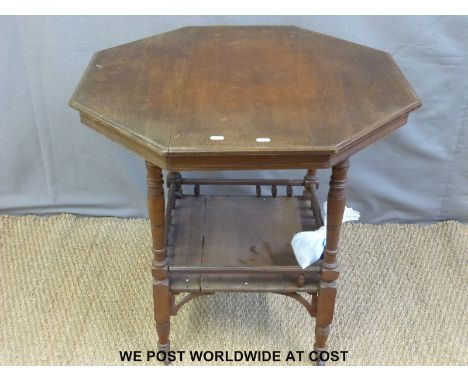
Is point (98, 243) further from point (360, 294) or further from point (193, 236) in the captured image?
point (360, 294)

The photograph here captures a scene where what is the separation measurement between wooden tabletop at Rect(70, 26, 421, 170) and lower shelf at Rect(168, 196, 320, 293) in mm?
306

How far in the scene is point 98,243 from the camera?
4.91 ft

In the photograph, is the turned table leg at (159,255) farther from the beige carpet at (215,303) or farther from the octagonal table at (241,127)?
the beige carpet at (215,303)

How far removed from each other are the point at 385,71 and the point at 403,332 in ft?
1.99

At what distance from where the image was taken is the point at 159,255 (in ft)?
3.25

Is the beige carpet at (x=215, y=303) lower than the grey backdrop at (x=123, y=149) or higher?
lower

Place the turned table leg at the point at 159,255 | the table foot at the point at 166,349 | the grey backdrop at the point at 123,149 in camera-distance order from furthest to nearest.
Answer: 1. the grey backdrop at the point at 123,149
2. the table foot at the point at 166,349
3. the turned table leg at the point at 159,255

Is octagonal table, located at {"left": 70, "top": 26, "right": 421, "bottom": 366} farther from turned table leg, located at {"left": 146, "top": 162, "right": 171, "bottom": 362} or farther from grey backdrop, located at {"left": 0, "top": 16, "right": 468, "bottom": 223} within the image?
grey backdrop, located at {"left": 0, "top": 16, "right": 468, "bottom": 223}

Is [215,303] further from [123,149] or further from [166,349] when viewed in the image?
[123,149]

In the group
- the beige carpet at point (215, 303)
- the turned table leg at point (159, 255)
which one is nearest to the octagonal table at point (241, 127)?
the turned table leg at point (159, 255)

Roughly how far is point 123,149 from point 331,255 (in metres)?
0.73

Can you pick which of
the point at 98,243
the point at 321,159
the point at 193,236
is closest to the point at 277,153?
the point at 321,159

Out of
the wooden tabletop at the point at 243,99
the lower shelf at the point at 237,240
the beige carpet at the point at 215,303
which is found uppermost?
the wooden tabletop at the point at 243,99

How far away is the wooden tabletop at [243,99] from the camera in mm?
790
